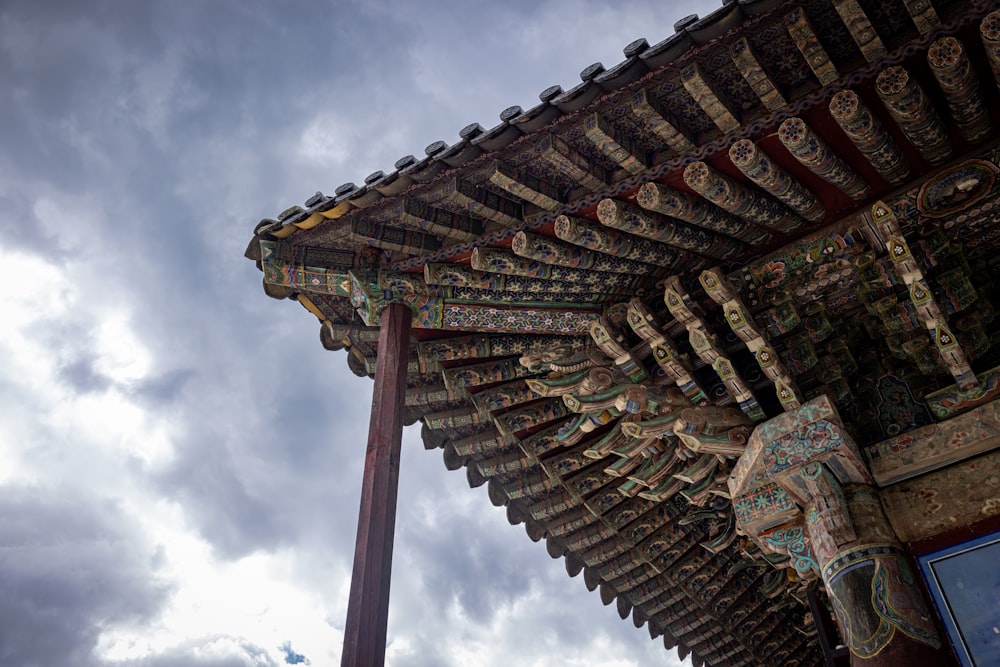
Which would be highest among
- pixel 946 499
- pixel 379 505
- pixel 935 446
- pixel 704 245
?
pixel 704 245

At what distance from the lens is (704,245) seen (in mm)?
5348

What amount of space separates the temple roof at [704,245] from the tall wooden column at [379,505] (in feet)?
0.95

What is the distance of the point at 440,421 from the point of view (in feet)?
22.5

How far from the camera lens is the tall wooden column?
4.00 m

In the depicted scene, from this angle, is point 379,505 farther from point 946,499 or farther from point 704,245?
point 946,499

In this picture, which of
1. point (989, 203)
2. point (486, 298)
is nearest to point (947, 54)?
point (989, 203)

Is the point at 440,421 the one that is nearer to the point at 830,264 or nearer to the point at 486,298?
the point at 486,298

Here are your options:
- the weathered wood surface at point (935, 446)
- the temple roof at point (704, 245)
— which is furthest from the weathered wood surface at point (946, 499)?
the temple roof at point (704, 245)

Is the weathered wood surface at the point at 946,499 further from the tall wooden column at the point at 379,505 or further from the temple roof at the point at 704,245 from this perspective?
the tall wooden column at the point at 379,505

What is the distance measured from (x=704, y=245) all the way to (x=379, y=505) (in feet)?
9.37

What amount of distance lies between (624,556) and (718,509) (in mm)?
1776

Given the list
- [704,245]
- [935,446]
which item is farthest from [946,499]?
[704,245]

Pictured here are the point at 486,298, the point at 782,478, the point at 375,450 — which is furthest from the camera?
the point at 486,298

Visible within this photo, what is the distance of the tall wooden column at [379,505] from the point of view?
400 cm
